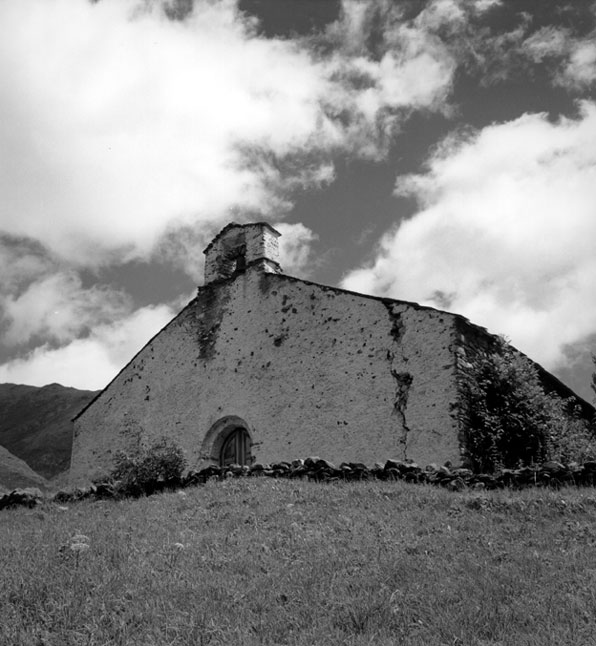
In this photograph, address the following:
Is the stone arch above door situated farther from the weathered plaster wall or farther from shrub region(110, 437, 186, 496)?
shrub region(110, 437, 186, 496)

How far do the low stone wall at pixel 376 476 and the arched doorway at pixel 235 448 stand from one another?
3528mm

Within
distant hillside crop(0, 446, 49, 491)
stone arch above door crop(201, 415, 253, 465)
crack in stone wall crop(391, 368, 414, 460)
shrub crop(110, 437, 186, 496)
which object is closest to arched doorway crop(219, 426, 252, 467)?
stone arch above door crop(201, 415, 253, 465)

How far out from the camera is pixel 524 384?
12.7 meters

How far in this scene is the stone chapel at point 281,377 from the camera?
1255 centimetres

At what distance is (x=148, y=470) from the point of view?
41.0ft

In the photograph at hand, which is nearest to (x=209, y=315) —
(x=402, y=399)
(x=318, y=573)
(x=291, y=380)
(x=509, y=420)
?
(x=291, y=380)

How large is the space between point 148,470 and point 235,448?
12.2 ft

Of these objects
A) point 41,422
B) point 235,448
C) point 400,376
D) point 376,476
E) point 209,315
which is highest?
point 209,315

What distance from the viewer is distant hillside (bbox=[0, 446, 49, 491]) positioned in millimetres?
19062

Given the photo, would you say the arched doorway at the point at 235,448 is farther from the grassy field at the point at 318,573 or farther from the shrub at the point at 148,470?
the grassy field at the point at 318,573

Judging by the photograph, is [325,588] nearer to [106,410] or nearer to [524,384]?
[524,384]

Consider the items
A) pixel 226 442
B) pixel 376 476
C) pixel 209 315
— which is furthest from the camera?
pixel 209 315

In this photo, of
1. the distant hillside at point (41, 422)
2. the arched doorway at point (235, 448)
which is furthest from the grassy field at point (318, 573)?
the distant hillside at point (41, 422)

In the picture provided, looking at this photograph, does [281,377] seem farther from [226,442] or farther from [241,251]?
[241,251]
